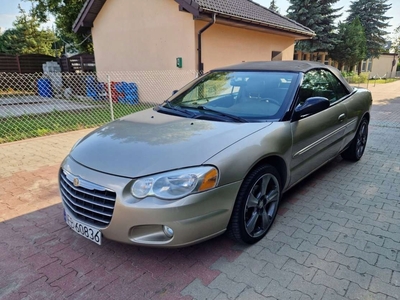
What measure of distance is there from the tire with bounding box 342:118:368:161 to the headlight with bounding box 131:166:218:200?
3.38 meters

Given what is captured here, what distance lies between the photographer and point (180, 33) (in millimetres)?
9992

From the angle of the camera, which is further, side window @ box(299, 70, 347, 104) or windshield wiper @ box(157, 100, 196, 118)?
side window @ box(299, 70, 347, 104)

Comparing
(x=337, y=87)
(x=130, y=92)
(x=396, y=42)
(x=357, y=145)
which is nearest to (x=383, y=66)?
(x=396, y=42)

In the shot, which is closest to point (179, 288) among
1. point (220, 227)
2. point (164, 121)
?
point (220, 227)

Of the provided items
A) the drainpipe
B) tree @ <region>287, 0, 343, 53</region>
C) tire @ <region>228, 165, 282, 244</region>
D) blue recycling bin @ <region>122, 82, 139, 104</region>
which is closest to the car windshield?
tire @ <region>228, 165, 282, 244</region>

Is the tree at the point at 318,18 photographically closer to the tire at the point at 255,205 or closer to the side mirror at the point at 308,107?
the side mirror at the point at 308,107

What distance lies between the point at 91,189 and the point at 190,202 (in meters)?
0.76

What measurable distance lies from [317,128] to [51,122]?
732 cm

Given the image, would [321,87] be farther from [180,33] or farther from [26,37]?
[26,37]

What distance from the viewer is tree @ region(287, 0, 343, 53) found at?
22906 mm

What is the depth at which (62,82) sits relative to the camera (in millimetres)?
13945

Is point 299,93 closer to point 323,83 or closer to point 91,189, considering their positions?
point 323,83

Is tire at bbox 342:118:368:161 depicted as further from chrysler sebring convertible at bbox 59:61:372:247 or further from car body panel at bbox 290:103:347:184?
chrysler sebring convertible at bbox 59:61:372:247

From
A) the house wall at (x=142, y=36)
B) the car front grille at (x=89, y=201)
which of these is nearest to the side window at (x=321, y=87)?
the car front grille at (x=89, y=201)
